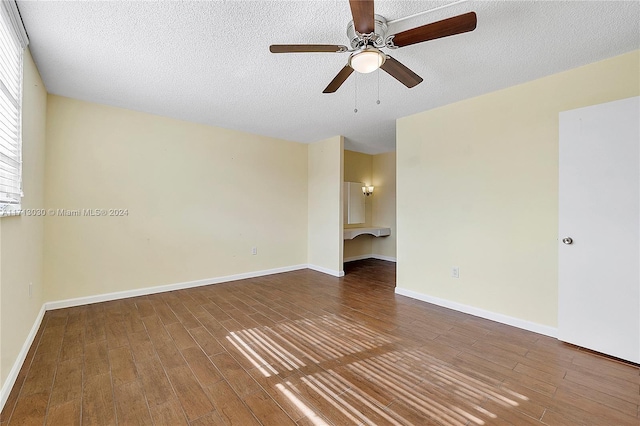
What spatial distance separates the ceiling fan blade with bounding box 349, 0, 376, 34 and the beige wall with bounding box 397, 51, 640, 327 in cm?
214

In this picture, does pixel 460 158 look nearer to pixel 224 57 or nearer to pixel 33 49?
pixel 224 57

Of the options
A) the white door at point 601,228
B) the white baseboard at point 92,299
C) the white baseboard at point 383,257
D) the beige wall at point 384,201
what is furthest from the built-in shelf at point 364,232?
the white door at point 601,228

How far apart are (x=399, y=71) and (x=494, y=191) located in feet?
6.02

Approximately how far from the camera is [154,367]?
208 cm

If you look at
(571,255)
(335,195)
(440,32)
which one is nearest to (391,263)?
(335,195)

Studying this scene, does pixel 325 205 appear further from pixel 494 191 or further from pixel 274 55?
pixel 274 55

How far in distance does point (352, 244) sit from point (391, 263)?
980 mm

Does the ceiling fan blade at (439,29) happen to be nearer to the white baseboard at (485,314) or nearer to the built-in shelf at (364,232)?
the white baseboard at (485,314)

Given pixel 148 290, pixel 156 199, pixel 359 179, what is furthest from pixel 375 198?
pixel 148 290

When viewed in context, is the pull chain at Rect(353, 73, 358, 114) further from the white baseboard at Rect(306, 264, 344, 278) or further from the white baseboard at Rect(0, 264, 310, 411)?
the white baseboard at Rect(0, 264, 310, 411)

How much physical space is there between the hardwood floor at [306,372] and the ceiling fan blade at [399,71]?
225 cm

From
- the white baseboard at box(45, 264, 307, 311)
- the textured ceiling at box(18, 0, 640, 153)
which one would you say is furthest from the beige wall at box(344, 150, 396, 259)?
the textured ceiling at box(18, 0, 640, 153)

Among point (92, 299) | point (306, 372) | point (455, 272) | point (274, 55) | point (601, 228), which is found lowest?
point (306, 372)

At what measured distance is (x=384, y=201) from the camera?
6621mm
